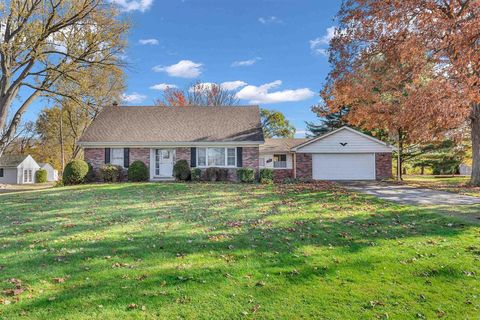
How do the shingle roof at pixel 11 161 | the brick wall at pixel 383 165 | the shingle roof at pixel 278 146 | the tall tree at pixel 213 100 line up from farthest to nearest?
the shingle roof at pixel 11 161, the tall tree at pixel 213 100, the shingle roof at pixel 278 146, the brick wall at pixel 383 165

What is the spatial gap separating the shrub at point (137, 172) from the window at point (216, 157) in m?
3.47

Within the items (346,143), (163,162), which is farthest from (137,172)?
(346,143)

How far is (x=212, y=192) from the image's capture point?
1505cm

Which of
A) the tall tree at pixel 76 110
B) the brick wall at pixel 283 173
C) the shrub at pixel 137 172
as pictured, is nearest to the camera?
the shrub at pixel 137 172

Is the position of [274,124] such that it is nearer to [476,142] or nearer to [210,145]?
Result: [210,145]

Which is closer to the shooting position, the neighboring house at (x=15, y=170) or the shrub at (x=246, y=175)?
the shrub at (x=246, y=175)

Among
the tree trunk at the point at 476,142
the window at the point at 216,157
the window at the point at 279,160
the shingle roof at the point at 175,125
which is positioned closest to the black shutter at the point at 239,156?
the window at the point at 216,157

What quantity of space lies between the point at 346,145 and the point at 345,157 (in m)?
0.89

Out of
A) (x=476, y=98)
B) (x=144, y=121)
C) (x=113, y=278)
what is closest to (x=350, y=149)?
(x=476, y=98)

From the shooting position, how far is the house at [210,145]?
872 inches

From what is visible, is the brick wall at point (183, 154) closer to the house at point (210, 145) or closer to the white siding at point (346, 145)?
the house at point (210, 145)

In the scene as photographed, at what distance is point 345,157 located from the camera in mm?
24297

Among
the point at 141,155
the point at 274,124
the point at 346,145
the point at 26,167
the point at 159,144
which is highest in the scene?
the point at 274,124

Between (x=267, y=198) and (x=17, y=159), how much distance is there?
42.1 meters
